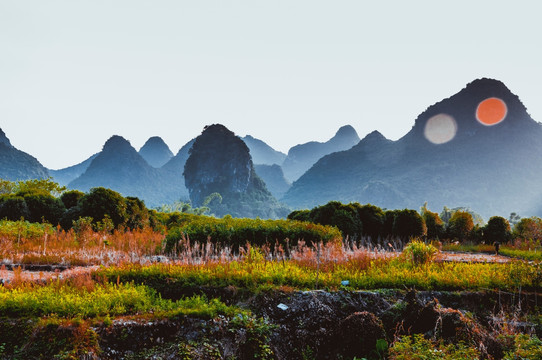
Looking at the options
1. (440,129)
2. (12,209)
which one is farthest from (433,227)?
(440,129)

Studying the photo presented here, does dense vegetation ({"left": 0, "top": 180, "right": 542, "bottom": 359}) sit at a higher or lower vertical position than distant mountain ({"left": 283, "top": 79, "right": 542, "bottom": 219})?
lower

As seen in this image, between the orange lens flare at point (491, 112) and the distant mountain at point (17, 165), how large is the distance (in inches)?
8049

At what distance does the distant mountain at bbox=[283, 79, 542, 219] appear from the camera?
5195 inches

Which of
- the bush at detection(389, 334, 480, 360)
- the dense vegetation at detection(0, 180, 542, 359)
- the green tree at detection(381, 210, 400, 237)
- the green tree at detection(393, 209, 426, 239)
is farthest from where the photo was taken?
the green tree at detection(381, 210, 400, 237)

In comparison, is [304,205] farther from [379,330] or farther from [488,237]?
[379,330]

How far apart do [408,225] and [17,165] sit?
184 meters

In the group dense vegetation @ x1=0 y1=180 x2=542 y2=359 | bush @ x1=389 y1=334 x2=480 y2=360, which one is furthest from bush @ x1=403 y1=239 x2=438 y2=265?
bush @ x1=389 y1=334 x2=480 y2=360

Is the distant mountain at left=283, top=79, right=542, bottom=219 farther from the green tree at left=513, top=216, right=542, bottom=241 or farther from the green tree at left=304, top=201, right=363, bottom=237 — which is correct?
the green tree at left=304, top=201, right=363, bottom=237

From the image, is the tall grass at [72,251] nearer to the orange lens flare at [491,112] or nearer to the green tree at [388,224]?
the green tree at [388,224]

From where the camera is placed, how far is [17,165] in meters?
156

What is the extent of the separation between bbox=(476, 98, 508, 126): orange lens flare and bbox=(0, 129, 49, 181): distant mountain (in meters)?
204

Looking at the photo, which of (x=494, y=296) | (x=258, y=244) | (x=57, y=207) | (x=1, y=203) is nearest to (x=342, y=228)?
(x=258, y=244)

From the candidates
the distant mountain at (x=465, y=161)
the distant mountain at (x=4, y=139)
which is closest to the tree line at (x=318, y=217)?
the distant mountain at (x=465, y=161)

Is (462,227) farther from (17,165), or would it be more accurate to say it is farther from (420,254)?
(17,165)
